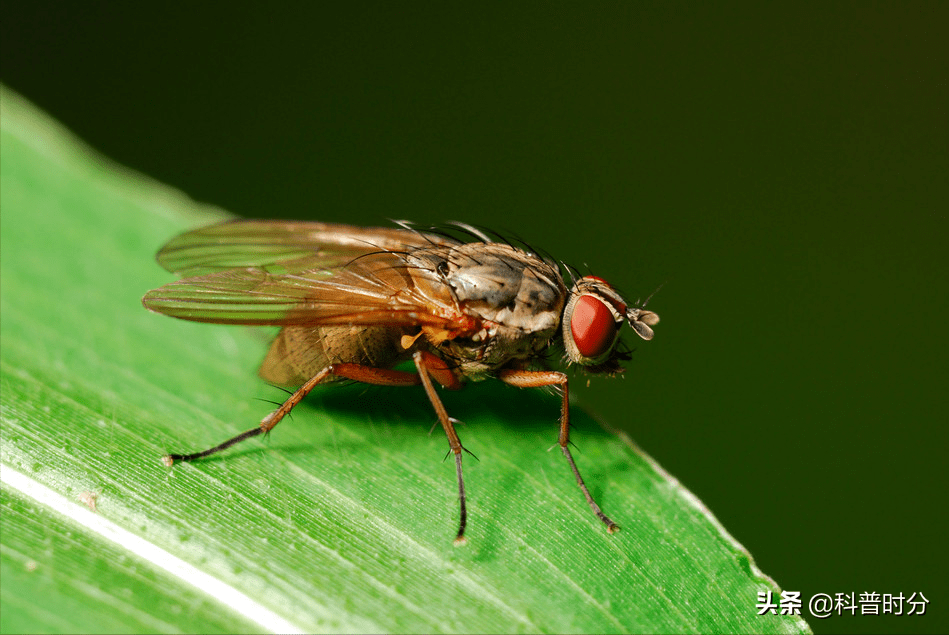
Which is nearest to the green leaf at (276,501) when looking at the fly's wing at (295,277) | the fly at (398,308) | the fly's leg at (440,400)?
the fly's leg at (440,400)

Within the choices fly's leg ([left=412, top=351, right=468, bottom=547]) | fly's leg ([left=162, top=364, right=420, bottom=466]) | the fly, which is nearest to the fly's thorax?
the fly

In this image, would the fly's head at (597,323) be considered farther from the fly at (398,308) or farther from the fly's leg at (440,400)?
the fly's leg at (440,400)

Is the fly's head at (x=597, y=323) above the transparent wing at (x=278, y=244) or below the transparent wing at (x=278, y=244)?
above

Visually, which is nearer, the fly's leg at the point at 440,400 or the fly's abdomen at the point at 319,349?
the fly's leg at the point at 440,400

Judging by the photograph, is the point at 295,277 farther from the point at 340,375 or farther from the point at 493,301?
the point at 493,301

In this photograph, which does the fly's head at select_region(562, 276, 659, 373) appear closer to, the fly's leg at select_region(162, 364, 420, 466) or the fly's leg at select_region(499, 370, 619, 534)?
the fly's leg at select_region(499, 370, 619, 534)

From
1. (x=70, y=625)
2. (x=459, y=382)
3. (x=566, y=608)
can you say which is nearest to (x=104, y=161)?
(x=459, y=382)

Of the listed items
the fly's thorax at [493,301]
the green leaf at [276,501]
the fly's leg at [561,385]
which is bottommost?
the green leaf at [276,501]

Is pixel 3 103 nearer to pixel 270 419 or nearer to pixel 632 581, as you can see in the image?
pixel 270 419
